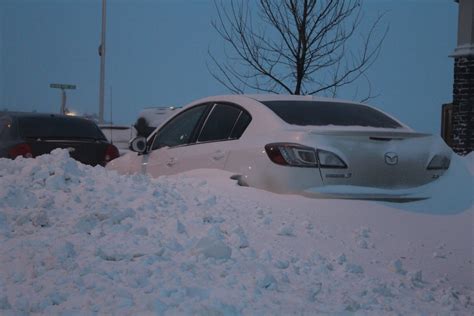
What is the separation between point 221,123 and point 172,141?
93 centimetres

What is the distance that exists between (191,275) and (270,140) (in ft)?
5.85

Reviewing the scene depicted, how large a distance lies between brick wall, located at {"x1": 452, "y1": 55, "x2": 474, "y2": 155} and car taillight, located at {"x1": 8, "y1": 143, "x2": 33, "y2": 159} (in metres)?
8.57

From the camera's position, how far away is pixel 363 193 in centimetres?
487

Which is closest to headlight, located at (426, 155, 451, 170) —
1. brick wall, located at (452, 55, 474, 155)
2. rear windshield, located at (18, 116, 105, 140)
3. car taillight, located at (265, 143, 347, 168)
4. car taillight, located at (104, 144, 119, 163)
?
car taillight, located at (265, 143, 347, 168)

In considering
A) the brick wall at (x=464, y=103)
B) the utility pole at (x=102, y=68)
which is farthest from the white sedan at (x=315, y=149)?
the utility pole at (x=102, y=68)

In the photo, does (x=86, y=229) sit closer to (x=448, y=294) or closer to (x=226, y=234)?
(x=226, y=234)

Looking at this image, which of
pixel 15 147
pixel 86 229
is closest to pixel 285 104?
pixel 86 229

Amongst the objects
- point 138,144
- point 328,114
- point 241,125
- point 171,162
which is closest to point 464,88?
point 328,114

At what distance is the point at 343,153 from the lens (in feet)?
15.9

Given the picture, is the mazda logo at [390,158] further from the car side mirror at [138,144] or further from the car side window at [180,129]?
the car side mirror at [138,144]

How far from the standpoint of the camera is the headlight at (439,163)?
515 centimetres

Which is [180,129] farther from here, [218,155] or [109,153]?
[109,153]

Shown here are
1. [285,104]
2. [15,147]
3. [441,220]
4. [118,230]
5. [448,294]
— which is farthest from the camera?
[15,147]

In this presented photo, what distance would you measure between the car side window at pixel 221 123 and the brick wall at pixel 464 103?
836 cm
